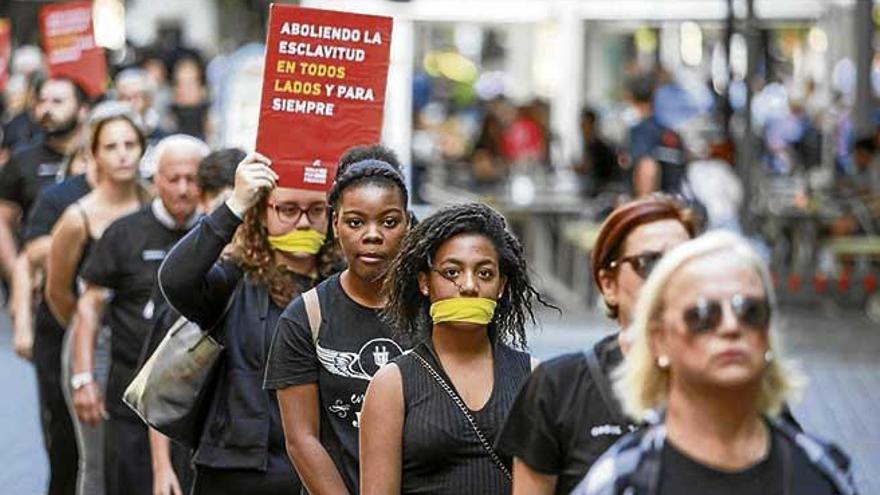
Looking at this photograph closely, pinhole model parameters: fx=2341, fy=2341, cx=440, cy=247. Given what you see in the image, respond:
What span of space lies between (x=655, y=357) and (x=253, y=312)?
3377mm

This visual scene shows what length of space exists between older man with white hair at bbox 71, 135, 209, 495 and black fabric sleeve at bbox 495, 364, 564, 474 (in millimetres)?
4311

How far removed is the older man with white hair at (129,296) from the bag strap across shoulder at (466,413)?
131 inches

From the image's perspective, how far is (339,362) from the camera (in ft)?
22.5

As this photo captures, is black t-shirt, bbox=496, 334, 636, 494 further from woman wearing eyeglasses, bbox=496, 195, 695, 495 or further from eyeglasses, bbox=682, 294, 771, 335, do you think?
eyeglasses, bbox=682, 294, 771, 335

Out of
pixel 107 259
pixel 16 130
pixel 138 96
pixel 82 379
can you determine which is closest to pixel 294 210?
pixel 107 259

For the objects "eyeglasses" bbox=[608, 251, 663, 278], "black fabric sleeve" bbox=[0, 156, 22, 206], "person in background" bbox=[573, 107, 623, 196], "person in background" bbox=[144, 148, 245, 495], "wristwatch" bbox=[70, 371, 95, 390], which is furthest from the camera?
"person in background" bbox=[573, 107, 623, 196]

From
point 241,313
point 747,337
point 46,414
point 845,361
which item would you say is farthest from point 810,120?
point 747,337

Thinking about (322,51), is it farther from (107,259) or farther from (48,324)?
(48,324)

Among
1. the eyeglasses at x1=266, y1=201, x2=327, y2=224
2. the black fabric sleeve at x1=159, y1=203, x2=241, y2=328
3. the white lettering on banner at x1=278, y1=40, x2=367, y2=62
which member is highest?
the white lettering on banner at x1=278, y1=40, x2=367, y2=62

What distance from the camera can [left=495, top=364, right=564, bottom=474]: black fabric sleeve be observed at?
5.22 metres

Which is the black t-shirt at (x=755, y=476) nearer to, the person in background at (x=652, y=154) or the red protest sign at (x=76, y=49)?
the red protest sign at (x=76, y=49)

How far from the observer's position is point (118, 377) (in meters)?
9.71

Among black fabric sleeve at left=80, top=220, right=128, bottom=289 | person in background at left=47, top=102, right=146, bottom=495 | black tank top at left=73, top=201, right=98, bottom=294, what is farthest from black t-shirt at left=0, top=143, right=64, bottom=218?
black fabric sleeve at left=80, top=220, right=128, bottom=289

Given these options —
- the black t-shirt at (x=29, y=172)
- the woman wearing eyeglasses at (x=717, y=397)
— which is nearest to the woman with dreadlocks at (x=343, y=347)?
the woman wearing eyeglasses at (x=717, y=397)
